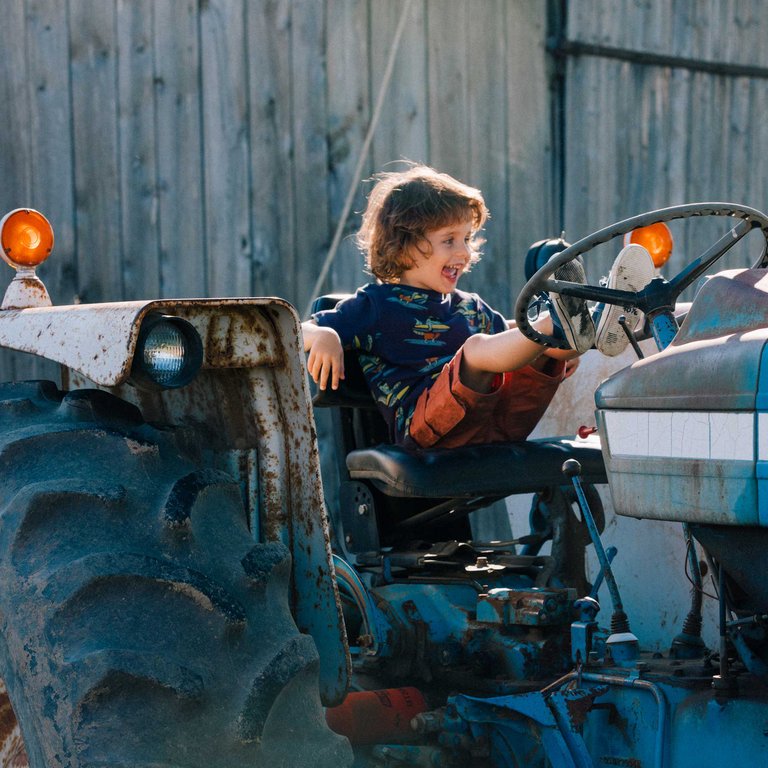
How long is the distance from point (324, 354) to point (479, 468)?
0.42 meters

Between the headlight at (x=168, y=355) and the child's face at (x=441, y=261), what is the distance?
1159mm

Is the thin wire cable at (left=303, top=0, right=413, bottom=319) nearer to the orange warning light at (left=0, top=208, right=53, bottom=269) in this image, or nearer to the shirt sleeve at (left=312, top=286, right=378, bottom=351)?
the shirt sleeve at (left=312, top=286, right=378, bottom=351)

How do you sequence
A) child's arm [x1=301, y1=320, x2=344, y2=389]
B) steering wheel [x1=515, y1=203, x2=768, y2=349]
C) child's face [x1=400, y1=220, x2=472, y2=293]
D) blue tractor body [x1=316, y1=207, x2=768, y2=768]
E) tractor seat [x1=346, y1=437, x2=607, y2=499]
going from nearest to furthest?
blue tractor body [x1=316, y1=207, x2=768, y2=768] < steering wheel [x1=515, y1=203, x2=768, y2=349] < tractor seat [x1=346, y1=437, x2=607, y2=499] < child's arm [x1=301, y1=320, x2=344, y2=389] < child's face [x1=400, y1=220, x2=472, y2=293]

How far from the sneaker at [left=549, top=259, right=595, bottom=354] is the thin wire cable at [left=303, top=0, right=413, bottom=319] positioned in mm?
2756

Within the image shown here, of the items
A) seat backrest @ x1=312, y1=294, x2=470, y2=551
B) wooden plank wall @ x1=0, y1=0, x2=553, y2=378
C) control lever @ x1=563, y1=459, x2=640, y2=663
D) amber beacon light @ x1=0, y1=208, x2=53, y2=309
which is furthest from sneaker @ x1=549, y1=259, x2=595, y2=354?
wooden plank wall @ x1=0, y1=0, x2=553, y2=378

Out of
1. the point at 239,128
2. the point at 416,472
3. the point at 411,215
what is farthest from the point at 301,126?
the point at 416,472

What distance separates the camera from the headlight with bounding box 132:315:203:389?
1.82 metres

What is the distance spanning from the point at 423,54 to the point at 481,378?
10.0ft

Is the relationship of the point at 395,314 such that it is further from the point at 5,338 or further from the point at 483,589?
the point at 5,338

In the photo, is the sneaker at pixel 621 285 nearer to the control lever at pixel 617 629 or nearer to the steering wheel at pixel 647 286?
the steering wheel at pixel 647 286

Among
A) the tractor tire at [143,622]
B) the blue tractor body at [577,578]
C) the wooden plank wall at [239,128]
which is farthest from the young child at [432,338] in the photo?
the wooden plank wall at [239,128]

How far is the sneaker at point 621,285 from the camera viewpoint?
2.02 m

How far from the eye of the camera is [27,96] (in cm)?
425

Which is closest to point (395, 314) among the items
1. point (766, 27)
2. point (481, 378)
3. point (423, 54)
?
point (481, 378)
